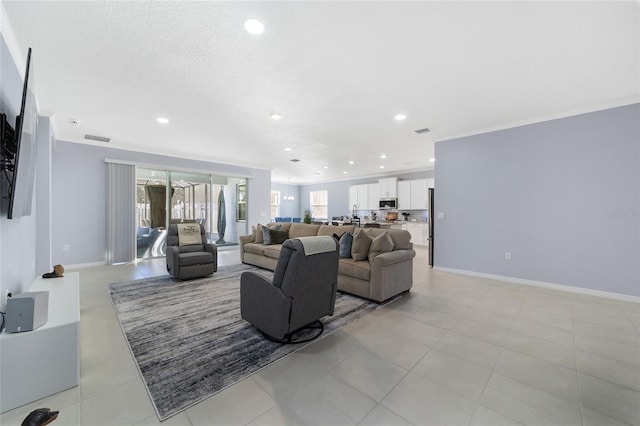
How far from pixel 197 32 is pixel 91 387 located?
2802 mm

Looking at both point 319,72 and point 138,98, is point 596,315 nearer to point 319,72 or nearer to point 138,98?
point 319,72

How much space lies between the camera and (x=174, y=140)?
5375 mm

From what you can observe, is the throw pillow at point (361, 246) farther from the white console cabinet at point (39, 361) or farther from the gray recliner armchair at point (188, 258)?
the white console cabinet at point (39, 361)

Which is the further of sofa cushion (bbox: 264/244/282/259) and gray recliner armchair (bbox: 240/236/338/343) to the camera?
sofa cushion (bbox: 264/244/282/259)

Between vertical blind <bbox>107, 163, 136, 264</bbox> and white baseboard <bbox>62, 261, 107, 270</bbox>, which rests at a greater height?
vertical blind <bbox>107, 163, 136, 264</bbox>

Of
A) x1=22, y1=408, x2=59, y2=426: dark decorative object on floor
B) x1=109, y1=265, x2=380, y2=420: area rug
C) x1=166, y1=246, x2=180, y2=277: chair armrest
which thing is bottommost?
x1=109, y1=265, x2=380, y2=420: area rug

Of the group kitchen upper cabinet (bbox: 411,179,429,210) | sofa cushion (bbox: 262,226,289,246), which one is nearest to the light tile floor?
sofa cushion (bbox: 262,226,289,246)

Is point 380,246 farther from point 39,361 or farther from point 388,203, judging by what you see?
point 388,203

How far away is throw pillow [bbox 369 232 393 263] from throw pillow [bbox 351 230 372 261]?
0.25 ft

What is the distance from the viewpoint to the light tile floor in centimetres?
148

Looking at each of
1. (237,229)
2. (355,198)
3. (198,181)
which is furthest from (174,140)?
(355,198)

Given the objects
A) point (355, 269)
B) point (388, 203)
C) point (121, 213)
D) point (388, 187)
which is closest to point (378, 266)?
point (355, 269)

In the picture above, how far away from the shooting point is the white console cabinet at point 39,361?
4.95 feet

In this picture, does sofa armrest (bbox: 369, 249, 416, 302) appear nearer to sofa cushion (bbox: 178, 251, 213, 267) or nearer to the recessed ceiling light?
the recessed ceiling light
